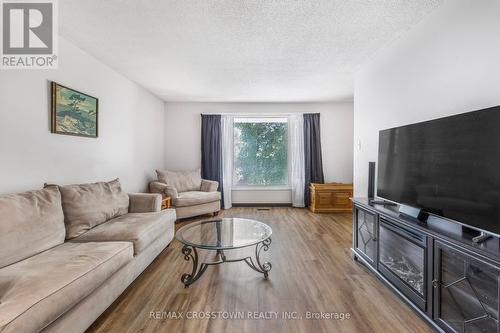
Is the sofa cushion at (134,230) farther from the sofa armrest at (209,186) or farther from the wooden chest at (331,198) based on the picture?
the wooden chest at (331,198)

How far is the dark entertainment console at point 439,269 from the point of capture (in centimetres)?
128

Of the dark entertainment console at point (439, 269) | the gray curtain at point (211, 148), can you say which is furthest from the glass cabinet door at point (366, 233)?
the gray curtain at point (211, 148)

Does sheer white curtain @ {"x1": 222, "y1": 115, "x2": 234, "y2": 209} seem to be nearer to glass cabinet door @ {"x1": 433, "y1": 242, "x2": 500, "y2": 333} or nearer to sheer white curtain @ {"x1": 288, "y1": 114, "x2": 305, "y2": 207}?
sheer white curtain @ {"x1": 288, "y1": 114, "x2": 305, "y2": 207}

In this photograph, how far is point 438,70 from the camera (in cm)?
195

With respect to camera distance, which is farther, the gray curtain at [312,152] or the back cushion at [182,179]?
the gray curtain at [312,152]

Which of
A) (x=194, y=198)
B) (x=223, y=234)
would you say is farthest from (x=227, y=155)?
(x=223, y=234)

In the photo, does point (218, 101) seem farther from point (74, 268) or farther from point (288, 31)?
point (74, 268)

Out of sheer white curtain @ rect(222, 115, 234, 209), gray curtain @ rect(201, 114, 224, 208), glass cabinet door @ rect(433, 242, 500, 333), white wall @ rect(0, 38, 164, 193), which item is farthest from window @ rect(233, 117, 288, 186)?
glass cabinet door @ rect(433, 242, 500, 333)

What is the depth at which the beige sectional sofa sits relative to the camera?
1238 millimetres

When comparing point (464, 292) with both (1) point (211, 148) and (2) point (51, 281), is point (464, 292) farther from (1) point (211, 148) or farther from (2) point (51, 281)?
(1) point (211, 148)

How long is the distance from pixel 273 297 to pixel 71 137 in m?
2.81

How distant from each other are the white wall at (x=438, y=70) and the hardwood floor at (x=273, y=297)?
1.48 meters

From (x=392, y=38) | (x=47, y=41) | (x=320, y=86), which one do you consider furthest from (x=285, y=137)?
(x=47, y=41)

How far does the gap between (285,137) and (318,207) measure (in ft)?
6.03
